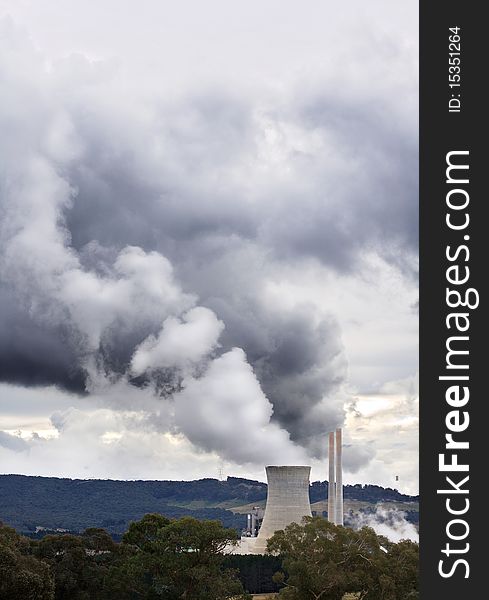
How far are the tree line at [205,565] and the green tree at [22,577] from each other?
0.52ft

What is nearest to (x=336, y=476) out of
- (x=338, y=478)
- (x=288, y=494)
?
(x=338, y=478)

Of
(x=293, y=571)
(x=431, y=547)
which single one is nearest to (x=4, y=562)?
(x=293, y=571)

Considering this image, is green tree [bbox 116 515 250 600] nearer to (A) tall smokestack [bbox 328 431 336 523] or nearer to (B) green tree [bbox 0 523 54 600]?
(B) green tree [bbox 0 523 54 600]

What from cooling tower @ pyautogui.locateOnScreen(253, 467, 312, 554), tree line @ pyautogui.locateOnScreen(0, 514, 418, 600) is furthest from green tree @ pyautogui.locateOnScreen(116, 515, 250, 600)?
cooling tower @ pyautogui.locateOnScreen(253, 467, 312, 554)

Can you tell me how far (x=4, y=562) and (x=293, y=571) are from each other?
16322 mm

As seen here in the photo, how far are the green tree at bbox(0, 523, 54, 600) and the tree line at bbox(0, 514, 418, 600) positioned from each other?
0.52 ft

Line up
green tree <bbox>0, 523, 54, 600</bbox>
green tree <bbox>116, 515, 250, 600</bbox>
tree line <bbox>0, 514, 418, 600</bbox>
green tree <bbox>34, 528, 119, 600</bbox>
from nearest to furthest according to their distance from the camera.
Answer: green tree <bbox>0, 523, 54, 600</bbox>
tree line <bbox>0, 514, 418, 600</bbox>
green tree <bbox>116, 515, 250, 600</bbox>
green tree <bbox>34, 528, 119, 600</bbox>

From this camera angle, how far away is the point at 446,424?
2444 centimetres

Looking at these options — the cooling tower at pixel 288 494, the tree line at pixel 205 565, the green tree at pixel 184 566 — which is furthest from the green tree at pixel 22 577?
the cooling tower at pixel 288 494

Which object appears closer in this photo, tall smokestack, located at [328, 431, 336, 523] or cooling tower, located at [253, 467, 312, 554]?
cooling tower, located at [253, 467, 312, 554]

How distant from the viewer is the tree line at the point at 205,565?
57406 millimetres

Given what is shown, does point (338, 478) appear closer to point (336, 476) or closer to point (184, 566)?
point (336, 476)

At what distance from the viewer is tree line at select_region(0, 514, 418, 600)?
57.4 m

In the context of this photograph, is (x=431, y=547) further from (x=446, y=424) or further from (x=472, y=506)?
(x=446, y=424)
